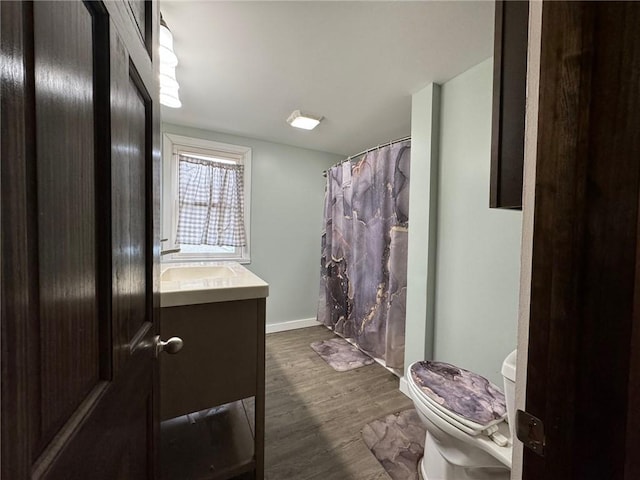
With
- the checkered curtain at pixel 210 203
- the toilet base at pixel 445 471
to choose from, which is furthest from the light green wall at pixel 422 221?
the checkered curtain at pixel 210 203

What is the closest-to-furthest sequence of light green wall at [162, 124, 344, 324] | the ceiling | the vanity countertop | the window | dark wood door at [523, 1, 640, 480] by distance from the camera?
dark wood door at [523, 1, 640, 480]
the vanity countertop
the ceiling
the window
light green wall at [162, 124, 344, 324]

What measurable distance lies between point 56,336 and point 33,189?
0.52 ft

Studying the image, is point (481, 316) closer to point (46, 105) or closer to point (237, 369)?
point (237, 369)

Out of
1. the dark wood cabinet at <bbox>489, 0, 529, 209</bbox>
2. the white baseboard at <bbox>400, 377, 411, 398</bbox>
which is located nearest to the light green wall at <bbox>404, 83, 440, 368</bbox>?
the white baseboard at <bbox>400, 377, 411, 398</bbox>

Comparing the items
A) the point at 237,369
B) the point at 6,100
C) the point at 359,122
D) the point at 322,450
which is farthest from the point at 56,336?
the point at 359,122

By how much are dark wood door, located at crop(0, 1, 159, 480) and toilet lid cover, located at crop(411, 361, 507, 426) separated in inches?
43.4

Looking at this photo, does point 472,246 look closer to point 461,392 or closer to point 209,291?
point 461,392

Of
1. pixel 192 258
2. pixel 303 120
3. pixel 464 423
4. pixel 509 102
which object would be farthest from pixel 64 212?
pixel 192 258

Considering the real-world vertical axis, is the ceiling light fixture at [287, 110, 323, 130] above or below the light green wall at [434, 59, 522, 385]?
above

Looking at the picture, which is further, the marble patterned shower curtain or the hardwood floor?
the marble patterned shower curtain

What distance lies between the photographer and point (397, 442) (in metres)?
1.46

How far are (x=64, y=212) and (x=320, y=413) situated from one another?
1.82 m

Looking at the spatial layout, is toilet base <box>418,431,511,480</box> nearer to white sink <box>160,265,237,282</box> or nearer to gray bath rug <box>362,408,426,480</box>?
gray bath rug <box>362,408,426,480</box>

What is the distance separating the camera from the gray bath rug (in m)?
1.31
